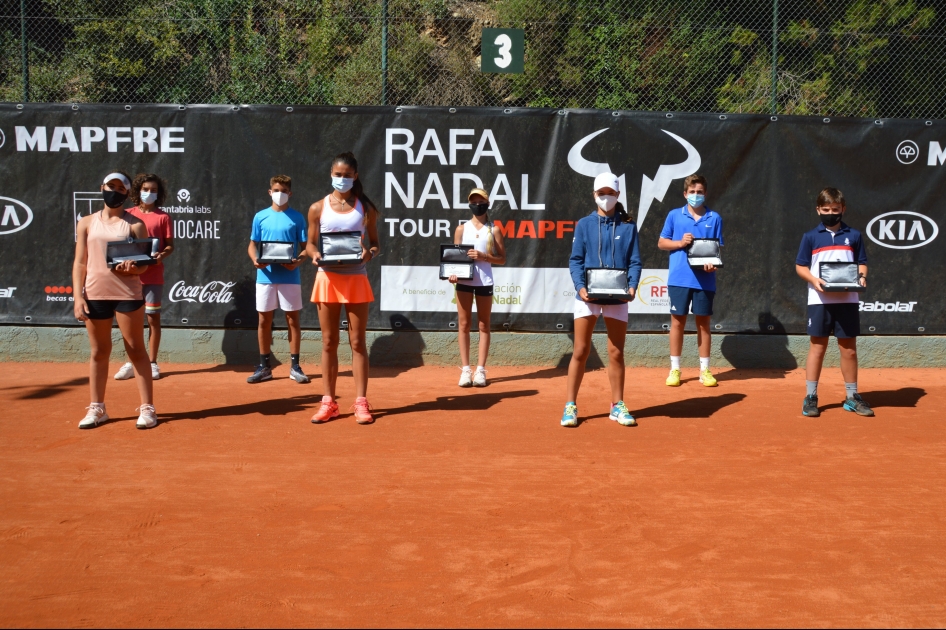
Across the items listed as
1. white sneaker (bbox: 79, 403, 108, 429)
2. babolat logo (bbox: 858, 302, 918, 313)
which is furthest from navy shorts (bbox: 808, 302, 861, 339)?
white sneaker (bbox: 79, 403, 108, 429)

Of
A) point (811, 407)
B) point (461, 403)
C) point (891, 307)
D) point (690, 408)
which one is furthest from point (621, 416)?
point (891, 307)

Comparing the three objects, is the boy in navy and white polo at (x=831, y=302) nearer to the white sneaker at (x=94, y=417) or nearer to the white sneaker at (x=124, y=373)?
the white sneaker at (x=94, y=417)

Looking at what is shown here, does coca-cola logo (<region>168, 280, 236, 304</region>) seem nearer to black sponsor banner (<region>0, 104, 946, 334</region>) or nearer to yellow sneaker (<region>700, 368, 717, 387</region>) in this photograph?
black sponsor banner (<region>0, 104, 946, 334</region>)

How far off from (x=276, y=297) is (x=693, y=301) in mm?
4168

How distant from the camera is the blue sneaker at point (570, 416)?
7.10 metres

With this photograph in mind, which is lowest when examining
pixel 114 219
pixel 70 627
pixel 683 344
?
Answer: pixel 70 627

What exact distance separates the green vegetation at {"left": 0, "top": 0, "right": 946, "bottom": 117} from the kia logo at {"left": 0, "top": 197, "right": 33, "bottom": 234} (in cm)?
196

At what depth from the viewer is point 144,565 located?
4.30 metres

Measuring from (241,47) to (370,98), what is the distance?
1908mm

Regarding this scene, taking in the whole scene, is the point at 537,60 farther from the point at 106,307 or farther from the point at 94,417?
the point at 94,417

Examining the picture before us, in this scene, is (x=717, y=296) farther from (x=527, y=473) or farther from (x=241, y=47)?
(x=241, y=47)

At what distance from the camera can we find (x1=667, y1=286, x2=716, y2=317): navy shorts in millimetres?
8742

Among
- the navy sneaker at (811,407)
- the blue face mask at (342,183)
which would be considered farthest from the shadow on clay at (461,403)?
the navy sneaker at (811,407)

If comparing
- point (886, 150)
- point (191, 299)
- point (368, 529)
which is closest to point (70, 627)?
A: point (368, 529)
